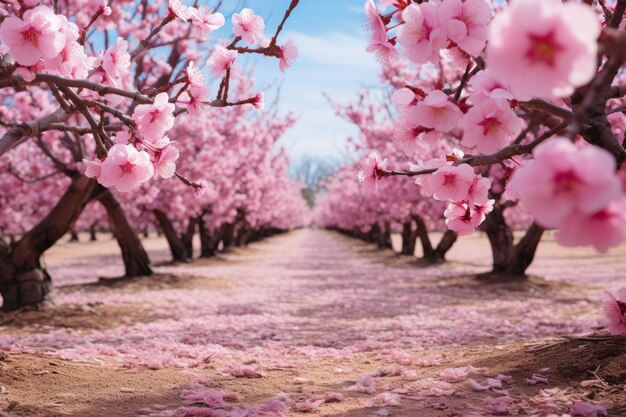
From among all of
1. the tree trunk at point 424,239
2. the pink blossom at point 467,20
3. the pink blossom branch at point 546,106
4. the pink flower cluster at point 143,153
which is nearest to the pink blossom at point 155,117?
the pink flower cluster at point 143,153

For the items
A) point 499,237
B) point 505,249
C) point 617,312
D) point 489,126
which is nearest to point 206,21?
point 489,126

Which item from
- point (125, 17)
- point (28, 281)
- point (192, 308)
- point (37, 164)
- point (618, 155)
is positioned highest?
point (125, 17)

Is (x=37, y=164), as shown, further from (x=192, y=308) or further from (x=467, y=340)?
(x=467, y=340)

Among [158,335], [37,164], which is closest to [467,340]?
[158,335]

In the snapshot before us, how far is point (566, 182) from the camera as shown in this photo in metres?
1.34

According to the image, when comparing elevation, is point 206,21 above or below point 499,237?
above

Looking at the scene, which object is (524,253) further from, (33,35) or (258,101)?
(33,35)

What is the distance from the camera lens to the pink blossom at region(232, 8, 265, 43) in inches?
146

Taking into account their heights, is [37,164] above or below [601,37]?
above

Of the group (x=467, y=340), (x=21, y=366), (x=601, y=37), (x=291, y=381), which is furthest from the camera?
(x=467, y=340)

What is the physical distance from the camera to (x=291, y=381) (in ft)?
14.8

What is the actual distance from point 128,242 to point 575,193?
13.2 metres

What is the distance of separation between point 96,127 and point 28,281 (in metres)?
6.07

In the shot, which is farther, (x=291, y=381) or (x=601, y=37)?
(x=291, y=381)
